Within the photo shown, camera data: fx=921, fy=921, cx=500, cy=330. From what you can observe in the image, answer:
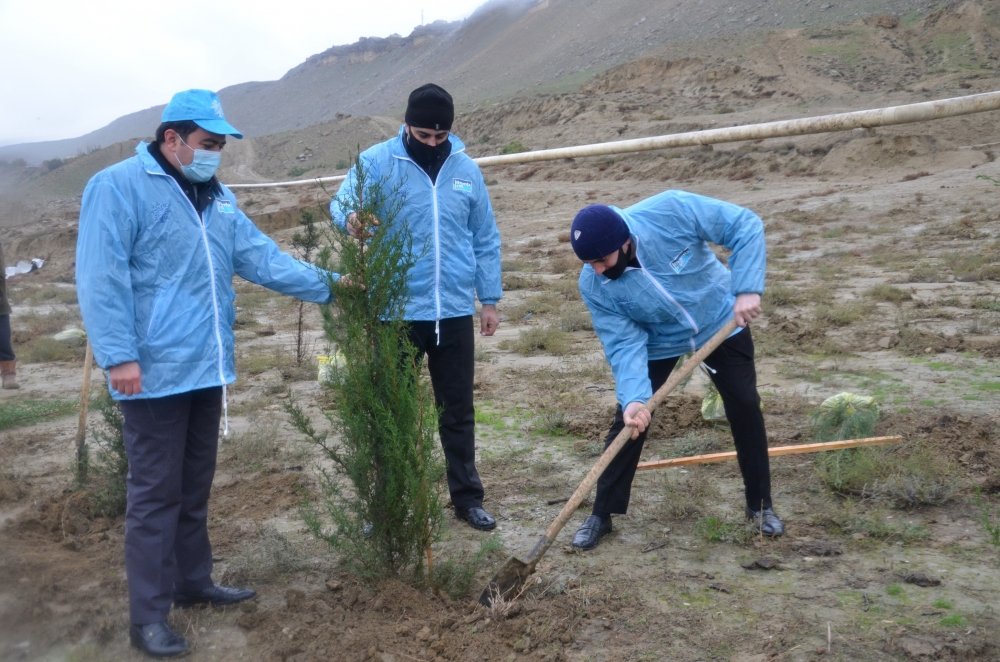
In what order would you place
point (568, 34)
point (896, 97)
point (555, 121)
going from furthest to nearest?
point (568, 34)
point (555, 121)
point (896, 97)

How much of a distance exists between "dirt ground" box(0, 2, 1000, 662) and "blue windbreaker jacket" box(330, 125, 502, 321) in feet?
2.82

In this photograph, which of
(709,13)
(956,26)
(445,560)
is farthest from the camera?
(709,13)

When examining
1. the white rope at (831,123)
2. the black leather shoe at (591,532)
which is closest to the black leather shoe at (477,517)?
the black leather shoe at (591,532)

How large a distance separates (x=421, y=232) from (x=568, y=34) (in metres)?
73.9

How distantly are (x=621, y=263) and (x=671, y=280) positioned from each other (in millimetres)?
255

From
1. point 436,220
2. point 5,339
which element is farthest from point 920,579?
point 5,339

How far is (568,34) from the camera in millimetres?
74125

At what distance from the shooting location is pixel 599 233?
373cm

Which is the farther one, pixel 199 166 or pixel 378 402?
pixel 378 402

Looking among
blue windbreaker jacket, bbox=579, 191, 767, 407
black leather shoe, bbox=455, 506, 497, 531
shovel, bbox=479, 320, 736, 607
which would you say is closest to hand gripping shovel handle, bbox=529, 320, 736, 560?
shovel, bbox=479, 320, 736, 607

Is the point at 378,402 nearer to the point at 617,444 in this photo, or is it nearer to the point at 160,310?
the point at 160,310

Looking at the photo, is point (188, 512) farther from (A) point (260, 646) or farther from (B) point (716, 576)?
(B) point (716, 576)

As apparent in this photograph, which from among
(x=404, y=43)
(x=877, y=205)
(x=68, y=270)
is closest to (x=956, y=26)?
(x=877, y=205)

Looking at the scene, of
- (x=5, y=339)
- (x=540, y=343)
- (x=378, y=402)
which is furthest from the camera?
(x=540, y=343)
